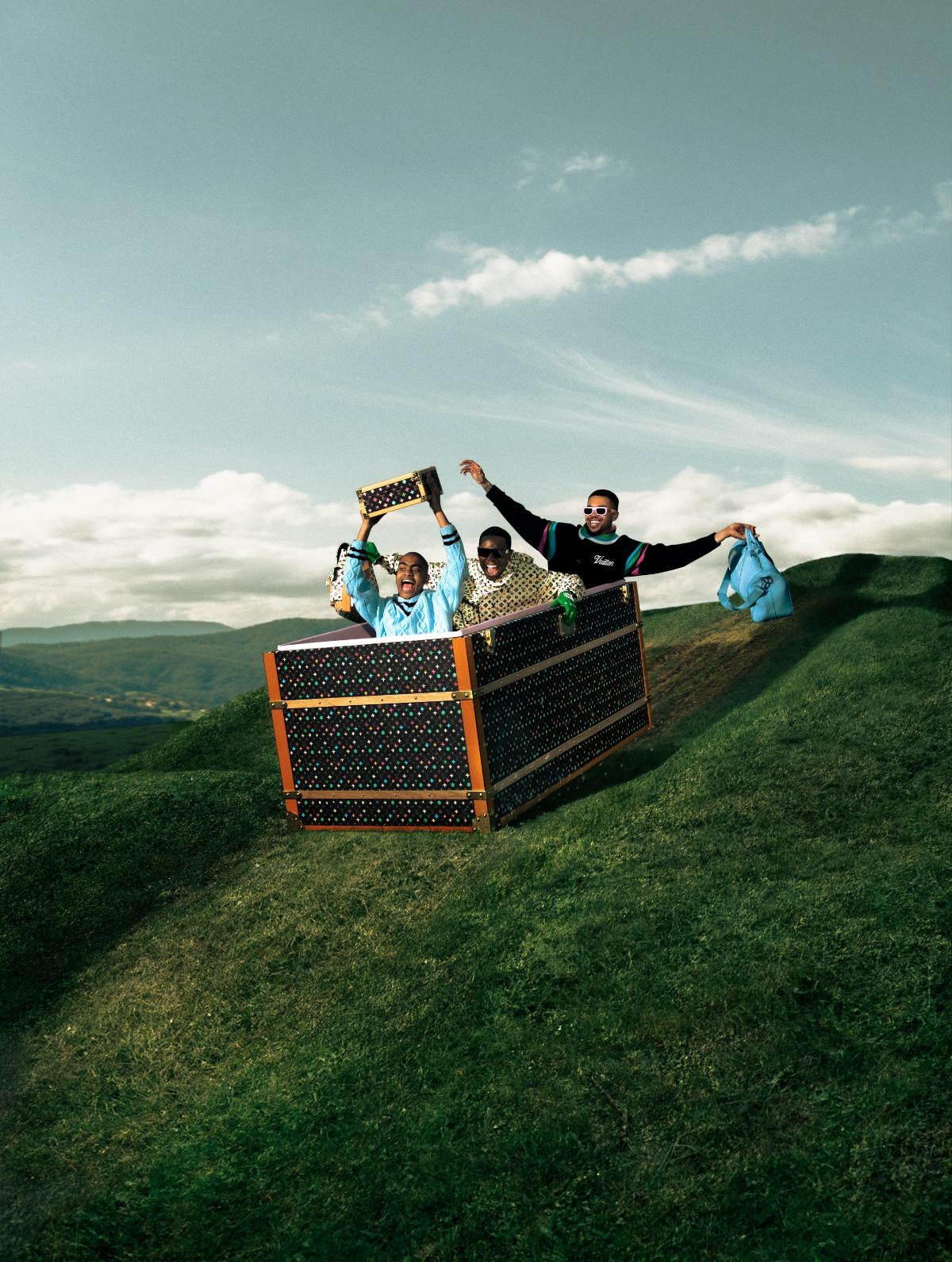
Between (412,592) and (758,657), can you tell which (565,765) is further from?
(758,657)

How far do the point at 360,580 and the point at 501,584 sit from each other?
112cm

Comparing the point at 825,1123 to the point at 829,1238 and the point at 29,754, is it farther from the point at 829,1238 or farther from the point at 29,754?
the point at 29,754

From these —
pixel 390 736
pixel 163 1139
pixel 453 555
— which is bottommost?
pixel 163 1139

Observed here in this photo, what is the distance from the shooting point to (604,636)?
8594 mm

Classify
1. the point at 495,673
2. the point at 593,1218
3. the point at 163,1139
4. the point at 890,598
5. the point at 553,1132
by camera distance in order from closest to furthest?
the point at 593,1218
the point at 553,1132
the point at 163,1139
the point at 495,673
the point at 890,598

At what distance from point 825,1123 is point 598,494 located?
20.4ft

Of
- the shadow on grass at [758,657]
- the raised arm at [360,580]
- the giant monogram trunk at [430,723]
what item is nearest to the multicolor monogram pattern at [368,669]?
the giant monogram trunk at [430,723]

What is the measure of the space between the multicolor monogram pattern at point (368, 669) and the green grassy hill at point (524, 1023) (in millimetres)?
1062

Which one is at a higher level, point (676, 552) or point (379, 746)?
point (676, 552)

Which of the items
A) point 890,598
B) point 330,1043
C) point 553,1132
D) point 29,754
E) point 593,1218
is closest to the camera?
point 593,1218

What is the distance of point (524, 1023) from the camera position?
440 cm

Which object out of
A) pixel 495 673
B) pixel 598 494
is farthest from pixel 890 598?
pixel 495 673

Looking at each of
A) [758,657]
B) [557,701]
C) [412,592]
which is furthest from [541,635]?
[758,657]

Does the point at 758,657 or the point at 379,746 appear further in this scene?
the point at 758,657
